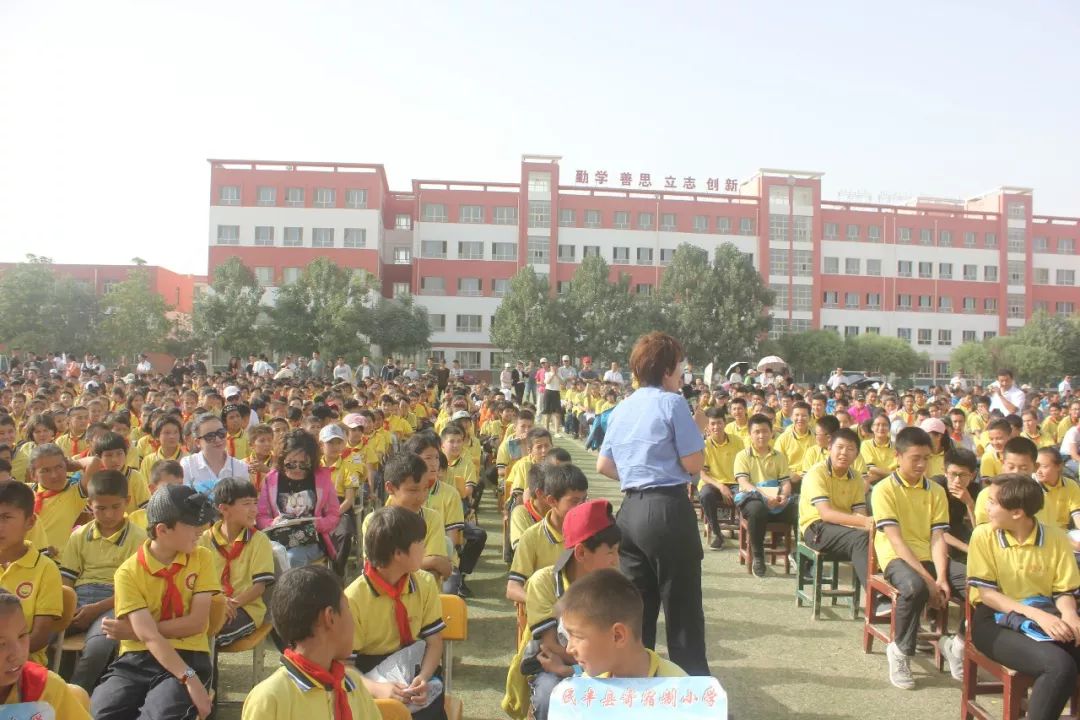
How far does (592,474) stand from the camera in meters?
12.0

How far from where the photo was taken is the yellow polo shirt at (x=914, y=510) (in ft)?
15.2

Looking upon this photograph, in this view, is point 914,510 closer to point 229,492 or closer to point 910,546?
point 910,546

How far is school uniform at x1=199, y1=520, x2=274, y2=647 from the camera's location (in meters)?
3.85

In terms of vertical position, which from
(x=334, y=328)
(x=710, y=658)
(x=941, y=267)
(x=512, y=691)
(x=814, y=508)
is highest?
(x=941, y=267)

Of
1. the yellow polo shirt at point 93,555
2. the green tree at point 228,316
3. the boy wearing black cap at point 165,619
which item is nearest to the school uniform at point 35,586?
the boy wearing black cap at point 165,619

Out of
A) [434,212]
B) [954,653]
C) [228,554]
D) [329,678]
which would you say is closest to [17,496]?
[228,554]

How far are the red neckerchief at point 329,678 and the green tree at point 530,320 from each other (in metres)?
33.3

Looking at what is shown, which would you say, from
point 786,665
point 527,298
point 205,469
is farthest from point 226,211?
point 786,665

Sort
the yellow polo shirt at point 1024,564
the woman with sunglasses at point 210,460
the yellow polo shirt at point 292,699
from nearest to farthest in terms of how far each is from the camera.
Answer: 1. the yellow polo shirt at point 292,699
2. the yellow polo shirt at point 1024,564
3. the woman with sunglasses at point 210,460

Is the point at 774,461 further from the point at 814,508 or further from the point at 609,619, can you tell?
the point at 609,619

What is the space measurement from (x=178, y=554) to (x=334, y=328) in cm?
2799

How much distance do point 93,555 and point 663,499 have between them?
2685mm

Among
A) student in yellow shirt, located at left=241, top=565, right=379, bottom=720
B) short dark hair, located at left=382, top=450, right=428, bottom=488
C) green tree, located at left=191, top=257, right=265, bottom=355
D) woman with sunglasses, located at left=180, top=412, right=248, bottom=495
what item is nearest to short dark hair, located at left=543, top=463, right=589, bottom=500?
short dark hair, located at left=382, top=450, right=428, bottom=488

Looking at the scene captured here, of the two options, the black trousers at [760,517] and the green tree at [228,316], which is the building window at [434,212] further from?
the black trousers at [760,517]
